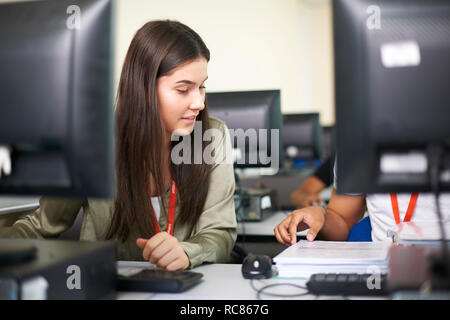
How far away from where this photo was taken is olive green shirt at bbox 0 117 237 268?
4.09ft

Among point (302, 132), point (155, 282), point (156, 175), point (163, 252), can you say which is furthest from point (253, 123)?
point (302, 132)

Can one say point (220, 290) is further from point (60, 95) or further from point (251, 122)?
point (251, 122)

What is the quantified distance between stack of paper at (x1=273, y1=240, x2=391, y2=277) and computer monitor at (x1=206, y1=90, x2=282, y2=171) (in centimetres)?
75

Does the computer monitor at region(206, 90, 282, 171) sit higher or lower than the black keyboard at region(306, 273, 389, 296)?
higher

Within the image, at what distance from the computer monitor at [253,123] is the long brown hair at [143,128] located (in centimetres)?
50

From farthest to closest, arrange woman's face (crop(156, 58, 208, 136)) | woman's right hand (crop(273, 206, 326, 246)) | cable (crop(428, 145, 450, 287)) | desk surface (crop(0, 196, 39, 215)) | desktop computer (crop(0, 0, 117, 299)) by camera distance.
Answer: desk surface (crop(0, 196, 39, 215)) < woman's face (crop(156, 58, 208, 136)) < woman's right hand (crop(273, 206, 326, 246)) < desktop computer (crop(0, 0, 117, 299)) < cable (crop(428, 145, 450, 287))

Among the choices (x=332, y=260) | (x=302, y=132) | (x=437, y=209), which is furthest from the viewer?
(x=302, y=132)

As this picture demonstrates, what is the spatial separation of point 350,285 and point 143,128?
29.1 inches

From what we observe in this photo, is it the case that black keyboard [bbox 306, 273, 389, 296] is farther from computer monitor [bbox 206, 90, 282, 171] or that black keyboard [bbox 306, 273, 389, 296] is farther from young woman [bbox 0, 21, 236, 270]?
computer monitor [bbox 206, 90, 282, 171]

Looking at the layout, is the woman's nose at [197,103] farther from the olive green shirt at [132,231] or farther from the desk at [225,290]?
the desk at [225,290]

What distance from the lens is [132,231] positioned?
1290 millimetres

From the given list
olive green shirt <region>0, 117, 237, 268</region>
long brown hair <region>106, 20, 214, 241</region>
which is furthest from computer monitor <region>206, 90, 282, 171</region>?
long brown hair <region>106, 20, 214, 241</region>

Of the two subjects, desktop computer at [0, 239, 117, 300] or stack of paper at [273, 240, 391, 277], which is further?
stack of paper at [273, 240, 391, 277]

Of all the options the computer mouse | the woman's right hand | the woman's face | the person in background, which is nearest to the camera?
the computer mouse
